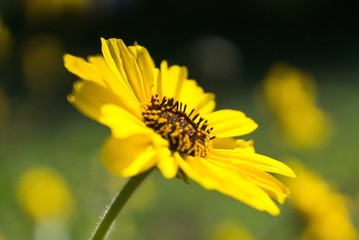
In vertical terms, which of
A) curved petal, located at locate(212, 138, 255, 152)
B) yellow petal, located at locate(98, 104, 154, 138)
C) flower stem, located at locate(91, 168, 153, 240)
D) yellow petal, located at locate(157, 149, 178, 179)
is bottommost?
flower stem, located at locate(91, 168, 153, 240)

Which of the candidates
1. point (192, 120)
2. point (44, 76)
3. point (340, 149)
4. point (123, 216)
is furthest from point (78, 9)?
point (340, 149)

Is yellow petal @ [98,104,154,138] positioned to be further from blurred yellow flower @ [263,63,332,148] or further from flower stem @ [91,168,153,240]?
blurred yellow flower @ [263,63,332,148]

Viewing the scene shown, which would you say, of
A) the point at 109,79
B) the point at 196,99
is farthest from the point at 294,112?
the point at 109,79

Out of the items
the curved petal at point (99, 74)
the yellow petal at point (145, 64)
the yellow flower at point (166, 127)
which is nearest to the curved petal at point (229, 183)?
the yellow flower at point (166, 127)

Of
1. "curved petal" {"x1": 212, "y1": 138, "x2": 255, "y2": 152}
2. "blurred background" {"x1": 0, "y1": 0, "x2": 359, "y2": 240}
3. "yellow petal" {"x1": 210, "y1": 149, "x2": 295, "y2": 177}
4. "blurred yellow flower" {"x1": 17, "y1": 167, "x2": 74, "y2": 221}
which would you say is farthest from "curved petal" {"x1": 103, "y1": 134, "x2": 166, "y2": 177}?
"blurred yellow flower" {"x1": 17, "y1": 167, "x2": 74, "y2": 221}

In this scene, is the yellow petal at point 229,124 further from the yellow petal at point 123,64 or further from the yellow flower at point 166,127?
the yellow petal at point 123,64

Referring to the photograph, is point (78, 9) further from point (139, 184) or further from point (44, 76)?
point (139, 184)
